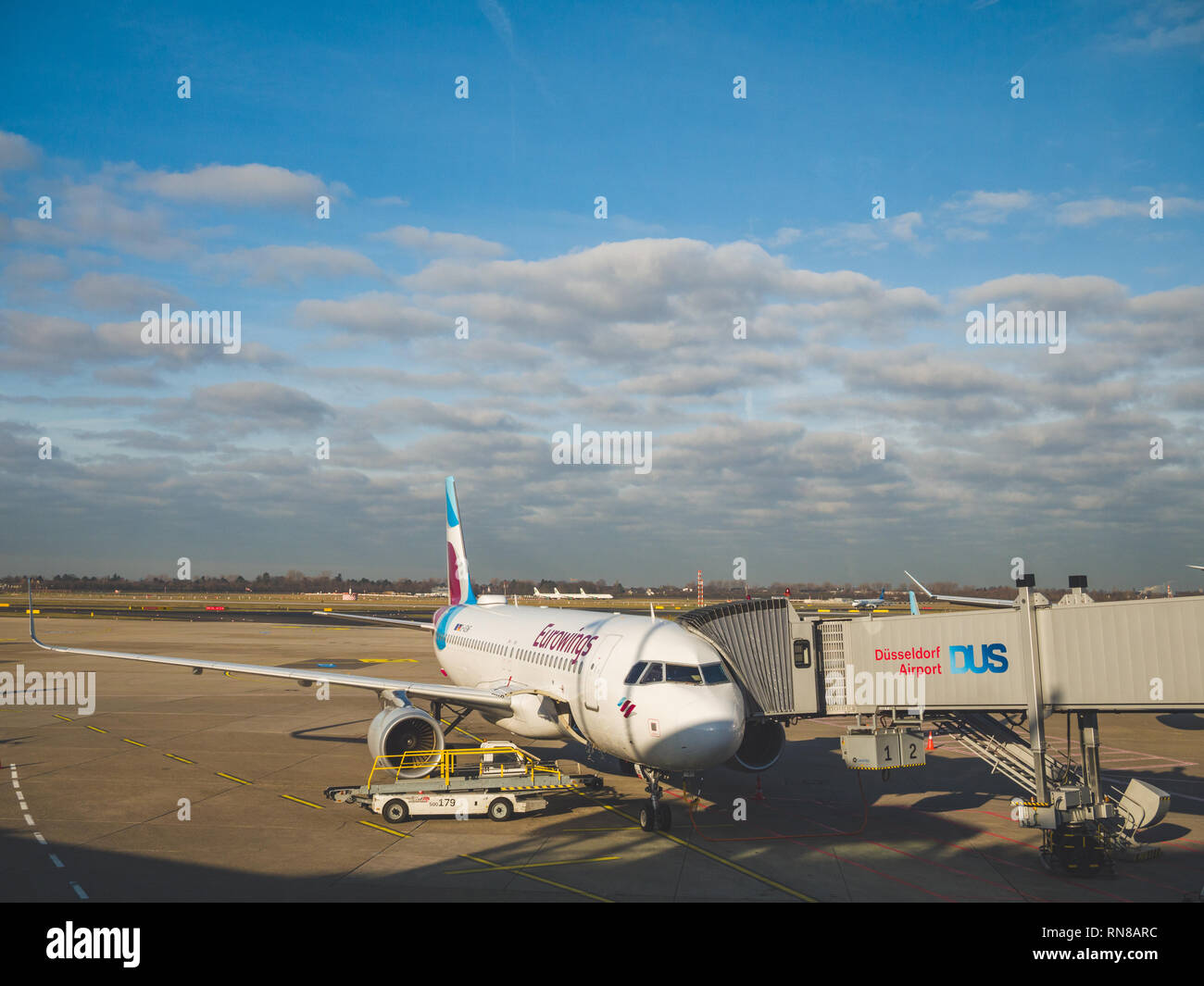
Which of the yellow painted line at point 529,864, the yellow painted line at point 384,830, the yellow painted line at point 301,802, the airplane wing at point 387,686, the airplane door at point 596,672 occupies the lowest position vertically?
the yellow painted line at point 301,802

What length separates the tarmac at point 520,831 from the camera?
16266mm

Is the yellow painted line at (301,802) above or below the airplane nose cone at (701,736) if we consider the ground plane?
below

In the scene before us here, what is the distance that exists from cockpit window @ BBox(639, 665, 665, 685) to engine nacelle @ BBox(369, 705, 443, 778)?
7607 millimetres

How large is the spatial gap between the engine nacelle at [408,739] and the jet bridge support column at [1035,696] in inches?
606

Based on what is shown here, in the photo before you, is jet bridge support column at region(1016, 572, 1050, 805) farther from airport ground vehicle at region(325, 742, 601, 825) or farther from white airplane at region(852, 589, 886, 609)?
airport ground vehicle at region(325, 742, 601, 825)

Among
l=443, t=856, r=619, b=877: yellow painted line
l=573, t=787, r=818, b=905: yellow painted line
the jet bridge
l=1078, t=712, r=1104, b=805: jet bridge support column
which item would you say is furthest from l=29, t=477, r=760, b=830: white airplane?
l=1078, t=712, r=1104, b=805: jet bridge support column

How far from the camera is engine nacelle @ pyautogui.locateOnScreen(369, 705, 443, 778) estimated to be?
23348 millimetres

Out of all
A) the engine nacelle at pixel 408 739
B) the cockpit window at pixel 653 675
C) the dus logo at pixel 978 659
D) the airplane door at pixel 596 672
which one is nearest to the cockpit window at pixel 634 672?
the cockpit window at pixel 653 675

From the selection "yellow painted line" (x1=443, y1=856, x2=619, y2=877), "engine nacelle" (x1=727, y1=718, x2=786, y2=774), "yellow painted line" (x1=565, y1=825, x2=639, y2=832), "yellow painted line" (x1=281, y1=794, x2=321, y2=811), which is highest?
"engine nacelle" (x1=727, y1=718, x2=786, y2=774)

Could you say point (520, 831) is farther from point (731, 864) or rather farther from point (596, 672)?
point (731, 864)

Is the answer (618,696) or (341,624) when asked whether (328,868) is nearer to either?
(618,696)

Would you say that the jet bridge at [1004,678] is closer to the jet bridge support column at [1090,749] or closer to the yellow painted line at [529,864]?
the jet bridge support column at [1090,749]

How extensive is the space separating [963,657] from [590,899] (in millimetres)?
11316

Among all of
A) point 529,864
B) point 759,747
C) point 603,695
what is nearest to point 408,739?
point 603,695
